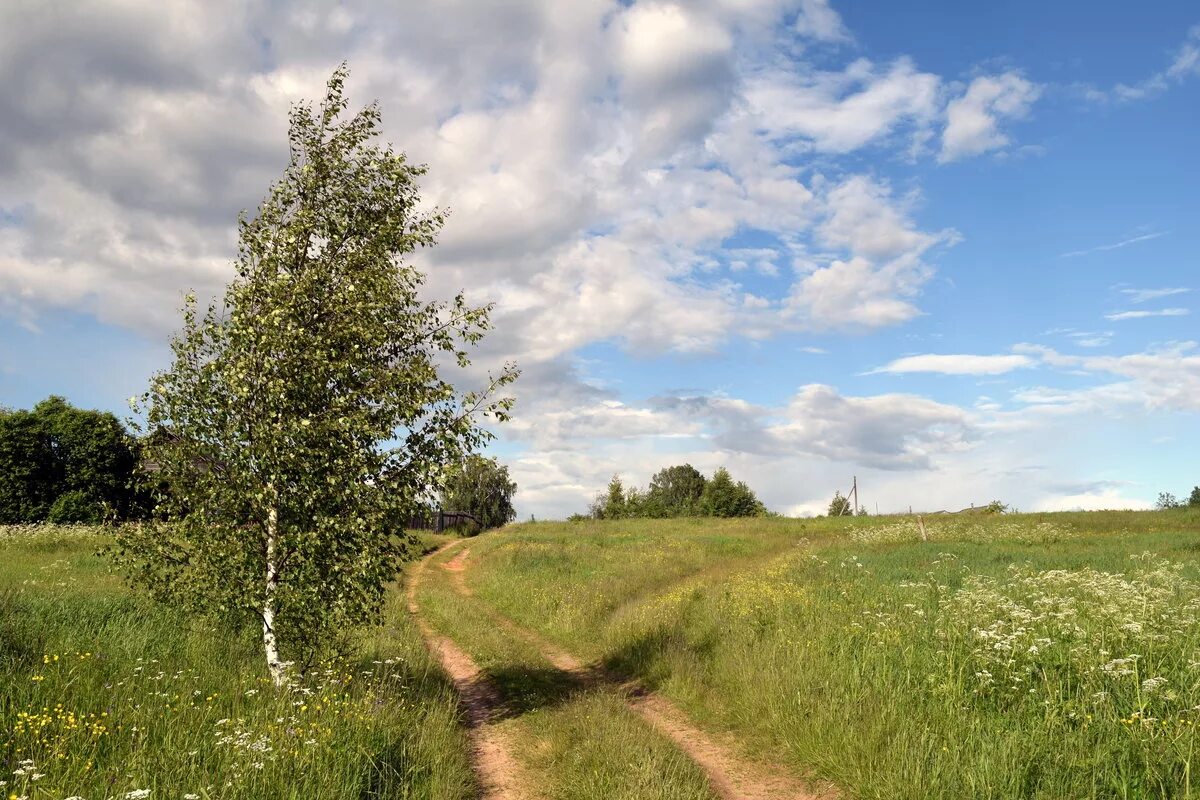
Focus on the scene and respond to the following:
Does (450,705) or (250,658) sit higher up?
(250,658)

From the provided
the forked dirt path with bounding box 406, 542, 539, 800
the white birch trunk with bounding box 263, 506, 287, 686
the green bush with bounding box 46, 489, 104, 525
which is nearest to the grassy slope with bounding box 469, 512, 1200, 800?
the forked dirt path with bounding box 406, 542, 539, 800

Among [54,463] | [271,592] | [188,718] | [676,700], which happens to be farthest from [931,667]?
[54,463]

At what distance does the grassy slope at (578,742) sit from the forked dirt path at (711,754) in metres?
0.42

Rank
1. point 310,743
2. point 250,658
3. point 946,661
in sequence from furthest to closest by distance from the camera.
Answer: point 250,658, point 946,661, point 310,743

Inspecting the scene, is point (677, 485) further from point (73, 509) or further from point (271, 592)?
point (271, 592)

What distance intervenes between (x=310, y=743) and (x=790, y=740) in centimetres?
676

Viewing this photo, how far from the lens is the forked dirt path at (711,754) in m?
9.41

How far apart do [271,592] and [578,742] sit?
5217mm

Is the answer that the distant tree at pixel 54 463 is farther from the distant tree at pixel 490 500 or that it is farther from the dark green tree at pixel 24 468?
the distant tree at pixel 490 500

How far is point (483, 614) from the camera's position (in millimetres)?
23672

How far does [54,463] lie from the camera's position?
48.5 metres

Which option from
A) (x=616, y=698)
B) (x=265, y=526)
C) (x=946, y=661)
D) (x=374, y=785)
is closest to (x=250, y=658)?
(x=265, y=526)

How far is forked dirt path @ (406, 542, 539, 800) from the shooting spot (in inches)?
388

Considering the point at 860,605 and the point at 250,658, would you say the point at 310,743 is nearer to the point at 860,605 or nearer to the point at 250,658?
the point at 250,658
